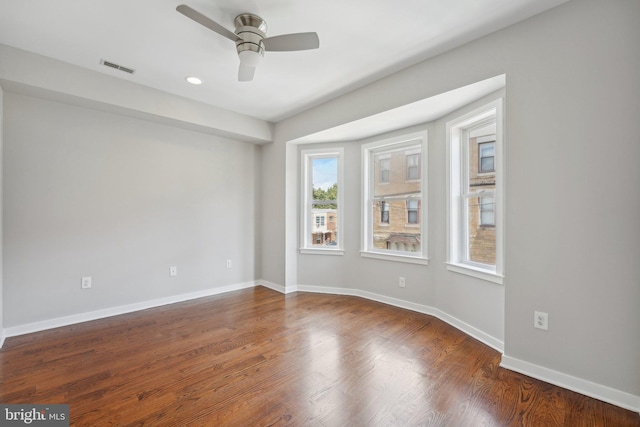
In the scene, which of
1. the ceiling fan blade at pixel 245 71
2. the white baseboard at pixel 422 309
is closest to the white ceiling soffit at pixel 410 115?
Answer: the ceiling fan blade at pixel 245 71

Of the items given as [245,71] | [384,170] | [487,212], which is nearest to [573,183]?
[487,212]

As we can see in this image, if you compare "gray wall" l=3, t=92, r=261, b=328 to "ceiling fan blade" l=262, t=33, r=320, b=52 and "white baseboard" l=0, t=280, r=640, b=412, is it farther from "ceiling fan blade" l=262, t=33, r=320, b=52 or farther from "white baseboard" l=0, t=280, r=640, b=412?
"ceiling fan blade" l=262, t=33, r=320, b=52

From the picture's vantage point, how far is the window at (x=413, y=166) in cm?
372

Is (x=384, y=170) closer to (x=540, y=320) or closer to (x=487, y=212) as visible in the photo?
(x=487, y=212)

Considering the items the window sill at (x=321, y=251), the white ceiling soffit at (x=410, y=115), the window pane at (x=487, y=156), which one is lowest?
the window sill at (x=321, y=251)

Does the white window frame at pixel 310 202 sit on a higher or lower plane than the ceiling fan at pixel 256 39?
lower

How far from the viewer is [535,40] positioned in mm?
2109

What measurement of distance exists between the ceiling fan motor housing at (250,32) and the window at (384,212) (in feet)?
8.30

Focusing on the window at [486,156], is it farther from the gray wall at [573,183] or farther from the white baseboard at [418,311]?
the white baseboard at [418,311]

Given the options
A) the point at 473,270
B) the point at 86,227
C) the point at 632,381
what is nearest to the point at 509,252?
the point at 473,270

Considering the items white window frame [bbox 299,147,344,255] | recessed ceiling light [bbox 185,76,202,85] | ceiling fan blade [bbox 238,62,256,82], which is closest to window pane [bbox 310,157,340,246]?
white window frame [bbox 299,147,344,255]

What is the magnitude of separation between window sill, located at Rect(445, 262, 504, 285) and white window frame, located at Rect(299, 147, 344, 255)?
169cm

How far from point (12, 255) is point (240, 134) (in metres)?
2.84

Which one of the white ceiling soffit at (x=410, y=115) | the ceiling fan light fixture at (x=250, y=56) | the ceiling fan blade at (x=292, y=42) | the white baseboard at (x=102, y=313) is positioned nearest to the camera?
the ceiling fan blade at (x=292, y=42)
